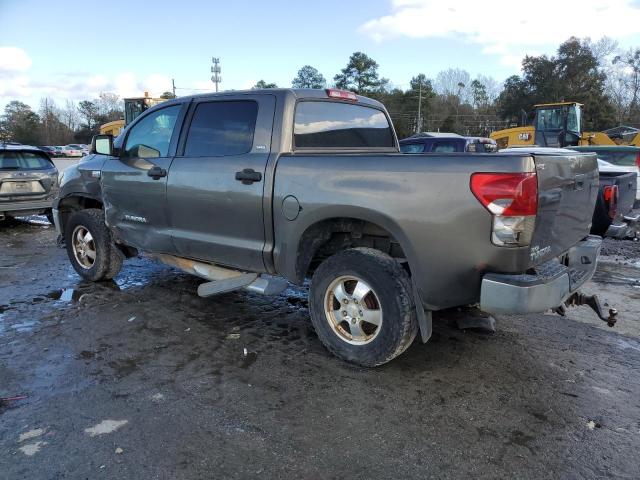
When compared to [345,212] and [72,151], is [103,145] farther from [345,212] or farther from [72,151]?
[72,151]

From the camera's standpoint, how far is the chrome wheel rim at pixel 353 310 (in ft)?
11.8

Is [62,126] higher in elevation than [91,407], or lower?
higher

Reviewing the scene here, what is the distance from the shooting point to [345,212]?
3523 mm

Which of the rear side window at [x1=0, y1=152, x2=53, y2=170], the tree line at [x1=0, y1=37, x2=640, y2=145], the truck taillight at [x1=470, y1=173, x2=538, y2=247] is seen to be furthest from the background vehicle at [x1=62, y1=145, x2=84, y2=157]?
the truck taillight at [x1=470, y1=173, x2=538, y2=247]

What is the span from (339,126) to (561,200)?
2.07 metres

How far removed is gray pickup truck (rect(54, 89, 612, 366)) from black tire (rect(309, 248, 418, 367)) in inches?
0.4

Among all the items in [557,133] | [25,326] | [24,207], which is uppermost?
[557,133]

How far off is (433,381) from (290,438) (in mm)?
1191

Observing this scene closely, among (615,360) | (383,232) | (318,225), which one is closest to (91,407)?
(318,225)

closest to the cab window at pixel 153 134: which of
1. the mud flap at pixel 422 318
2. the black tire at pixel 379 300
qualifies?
the black tire at pixel 379 300

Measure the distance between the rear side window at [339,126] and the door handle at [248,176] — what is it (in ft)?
1.42

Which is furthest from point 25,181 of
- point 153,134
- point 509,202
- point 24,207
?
point 509,202

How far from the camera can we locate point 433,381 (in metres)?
3.52

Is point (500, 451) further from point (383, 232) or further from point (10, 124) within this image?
point (10, 124)
